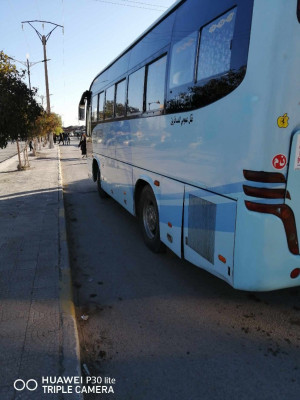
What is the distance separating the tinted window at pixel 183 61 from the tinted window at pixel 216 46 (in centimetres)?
18

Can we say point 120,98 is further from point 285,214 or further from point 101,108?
point 285,214

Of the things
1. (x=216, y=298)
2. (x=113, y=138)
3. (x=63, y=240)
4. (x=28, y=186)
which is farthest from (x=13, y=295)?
(x=28, y=186)

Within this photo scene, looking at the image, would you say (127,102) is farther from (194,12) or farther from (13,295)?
(13,295)

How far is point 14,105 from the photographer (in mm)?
10195

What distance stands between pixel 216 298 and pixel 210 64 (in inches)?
105

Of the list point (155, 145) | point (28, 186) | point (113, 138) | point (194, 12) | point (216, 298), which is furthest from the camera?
point (28, 186)

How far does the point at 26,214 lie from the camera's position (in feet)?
24.3

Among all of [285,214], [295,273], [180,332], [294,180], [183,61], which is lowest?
[180,332]

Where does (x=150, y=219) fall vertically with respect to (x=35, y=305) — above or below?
above

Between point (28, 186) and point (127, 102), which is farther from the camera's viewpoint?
point (28, 186)

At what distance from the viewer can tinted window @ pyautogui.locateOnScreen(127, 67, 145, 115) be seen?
5.05 meters

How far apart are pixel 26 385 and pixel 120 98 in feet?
17.3

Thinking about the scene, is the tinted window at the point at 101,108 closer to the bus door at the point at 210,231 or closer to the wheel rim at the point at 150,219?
the wheel rim at the point at 150,219

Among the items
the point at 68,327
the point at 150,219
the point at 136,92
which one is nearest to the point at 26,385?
the point at 68,327
